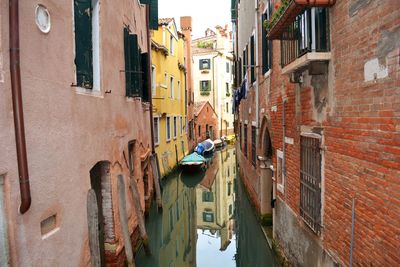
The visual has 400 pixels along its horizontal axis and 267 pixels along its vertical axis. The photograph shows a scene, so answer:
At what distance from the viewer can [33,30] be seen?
3.85 m

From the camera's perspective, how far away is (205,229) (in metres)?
11.3

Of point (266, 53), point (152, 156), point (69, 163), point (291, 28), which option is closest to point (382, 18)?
point (291, 28)

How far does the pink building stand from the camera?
343cm

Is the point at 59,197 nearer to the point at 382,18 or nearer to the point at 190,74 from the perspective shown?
the point at 382,18

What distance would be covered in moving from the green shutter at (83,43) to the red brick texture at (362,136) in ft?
10.5

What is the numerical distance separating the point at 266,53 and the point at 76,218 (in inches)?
224

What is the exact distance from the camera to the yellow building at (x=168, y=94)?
15633 mm

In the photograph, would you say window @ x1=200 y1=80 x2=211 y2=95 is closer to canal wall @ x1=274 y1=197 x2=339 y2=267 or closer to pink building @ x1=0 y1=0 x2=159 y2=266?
pink building @ x1=0 y1=0 x2=159 y2=266

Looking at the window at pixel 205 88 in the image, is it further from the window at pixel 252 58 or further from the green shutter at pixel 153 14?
the window at pixel 252 58

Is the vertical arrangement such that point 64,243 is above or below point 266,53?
below

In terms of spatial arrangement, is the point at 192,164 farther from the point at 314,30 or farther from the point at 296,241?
the point at 314,30

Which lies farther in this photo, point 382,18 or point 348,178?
point 348,178

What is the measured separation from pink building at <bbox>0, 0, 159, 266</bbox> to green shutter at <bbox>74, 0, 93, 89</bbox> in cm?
1

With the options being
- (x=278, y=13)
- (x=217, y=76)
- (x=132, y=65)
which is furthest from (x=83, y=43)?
(x=217, y=76)
